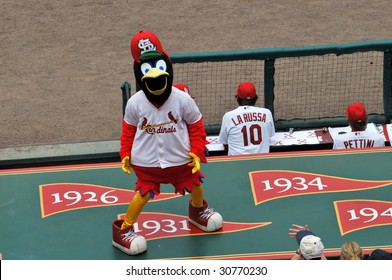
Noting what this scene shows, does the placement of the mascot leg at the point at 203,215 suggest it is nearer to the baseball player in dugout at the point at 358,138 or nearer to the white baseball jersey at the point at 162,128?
the white baseball jersey at the point at 162,128

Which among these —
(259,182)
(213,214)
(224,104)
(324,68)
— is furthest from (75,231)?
(324,68)

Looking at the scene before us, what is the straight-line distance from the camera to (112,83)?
1240cm

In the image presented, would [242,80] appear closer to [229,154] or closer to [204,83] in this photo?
[204,83]

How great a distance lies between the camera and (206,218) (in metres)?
8.24

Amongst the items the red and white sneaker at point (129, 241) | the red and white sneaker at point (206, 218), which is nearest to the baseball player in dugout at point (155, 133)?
the red and white sneaker at point (129, 241)

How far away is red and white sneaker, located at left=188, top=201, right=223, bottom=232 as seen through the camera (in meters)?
8.24

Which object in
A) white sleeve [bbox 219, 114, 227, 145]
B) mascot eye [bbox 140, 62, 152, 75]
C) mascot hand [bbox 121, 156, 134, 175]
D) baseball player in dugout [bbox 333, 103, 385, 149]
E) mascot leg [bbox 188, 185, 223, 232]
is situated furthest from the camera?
white sleeve [bbox 219, 114, 227, 145]

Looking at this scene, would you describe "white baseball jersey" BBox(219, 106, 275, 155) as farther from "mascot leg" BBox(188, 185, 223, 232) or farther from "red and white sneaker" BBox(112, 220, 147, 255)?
"red and white sneaker" BBox(112, 220, 147, 255)

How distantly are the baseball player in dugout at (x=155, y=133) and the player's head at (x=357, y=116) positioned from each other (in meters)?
2.17

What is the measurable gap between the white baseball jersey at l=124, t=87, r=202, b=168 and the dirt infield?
3517mm

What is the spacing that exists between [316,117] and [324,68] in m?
1.04

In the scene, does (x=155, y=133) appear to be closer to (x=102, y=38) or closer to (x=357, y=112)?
(x=357, y=112)

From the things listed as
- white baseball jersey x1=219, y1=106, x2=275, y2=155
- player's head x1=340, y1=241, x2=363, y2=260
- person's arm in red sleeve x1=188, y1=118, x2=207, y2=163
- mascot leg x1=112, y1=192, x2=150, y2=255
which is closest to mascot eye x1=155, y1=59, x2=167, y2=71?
person's arm in red sleeve x1=188, y1=118, x2=207, y2=163

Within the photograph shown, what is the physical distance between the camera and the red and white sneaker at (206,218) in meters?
8.24
